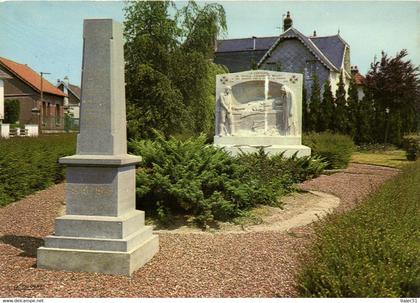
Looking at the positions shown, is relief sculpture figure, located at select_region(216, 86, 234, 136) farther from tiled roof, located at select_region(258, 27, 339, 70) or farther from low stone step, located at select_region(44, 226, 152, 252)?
tiled roof, located at select_region(258, 27, 339, 70)

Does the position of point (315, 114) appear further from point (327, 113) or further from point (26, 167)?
point (26, 167)

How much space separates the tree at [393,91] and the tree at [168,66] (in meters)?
11.5

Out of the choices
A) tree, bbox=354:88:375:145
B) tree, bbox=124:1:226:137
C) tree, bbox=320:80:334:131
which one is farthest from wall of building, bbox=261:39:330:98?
Result: tree, bbox=124:1:226:137

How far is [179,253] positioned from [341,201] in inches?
188

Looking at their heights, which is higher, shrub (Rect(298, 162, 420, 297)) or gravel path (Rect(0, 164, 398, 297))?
shrub (Rect(298, 162, 420, 297))

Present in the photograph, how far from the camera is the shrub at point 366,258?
379 centimetres

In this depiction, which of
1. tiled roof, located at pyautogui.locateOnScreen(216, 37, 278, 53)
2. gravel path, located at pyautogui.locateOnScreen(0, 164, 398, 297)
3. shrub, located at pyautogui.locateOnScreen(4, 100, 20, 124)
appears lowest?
gravel path, located at pyautogui.locateOnScreen(0, 164, 398, 297)

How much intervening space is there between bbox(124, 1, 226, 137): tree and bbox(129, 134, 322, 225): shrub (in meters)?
13.1

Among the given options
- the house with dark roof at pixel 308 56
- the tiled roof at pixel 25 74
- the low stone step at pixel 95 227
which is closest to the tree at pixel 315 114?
the house with dark roof at pixel 308 56

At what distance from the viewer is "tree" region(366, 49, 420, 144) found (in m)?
28.0

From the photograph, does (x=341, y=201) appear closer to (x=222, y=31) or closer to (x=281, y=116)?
(x=281, y=116)

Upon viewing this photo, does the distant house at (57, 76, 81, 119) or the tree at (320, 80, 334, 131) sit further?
the distant house at (57, 76, 81, 119)

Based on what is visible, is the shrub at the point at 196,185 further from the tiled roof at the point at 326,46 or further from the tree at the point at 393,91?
the tiled roof at the point at 326,46

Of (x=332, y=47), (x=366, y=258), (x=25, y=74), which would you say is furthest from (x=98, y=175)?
(x=25, y=74)
